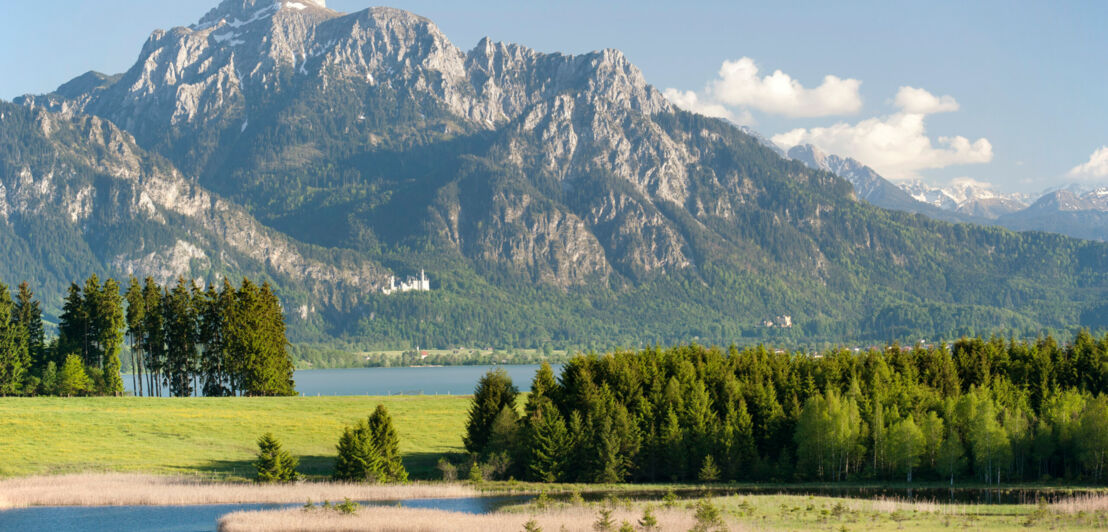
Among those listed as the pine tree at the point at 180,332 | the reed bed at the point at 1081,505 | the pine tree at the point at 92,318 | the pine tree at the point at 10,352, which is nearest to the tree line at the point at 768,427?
the reed bed at the point at 1081,505

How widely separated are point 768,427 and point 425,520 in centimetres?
3581

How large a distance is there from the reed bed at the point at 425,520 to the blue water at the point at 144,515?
2919 millimetres

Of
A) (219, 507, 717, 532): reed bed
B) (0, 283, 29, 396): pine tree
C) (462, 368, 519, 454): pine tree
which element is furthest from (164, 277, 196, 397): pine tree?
(219, 507, 717, 532): reed bed

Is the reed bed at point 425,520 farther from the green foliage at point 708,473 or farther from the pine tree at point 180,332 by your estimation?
the pine tree at point 180,332

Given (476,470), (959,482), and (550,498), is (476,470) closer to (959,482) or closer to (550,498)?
(550,498)

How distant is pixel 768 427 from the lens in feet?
297

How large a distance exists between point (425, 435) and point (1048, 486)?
56201 millimetres

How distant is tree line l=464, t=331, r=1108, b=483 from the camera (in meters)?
84.9

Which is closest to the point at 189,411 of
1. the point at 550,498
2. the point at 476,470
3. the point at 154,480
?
the point at 154,480

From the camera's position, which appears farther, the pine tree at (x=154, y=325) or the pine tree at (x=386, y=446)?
the pine tree at (x=154, y=325)

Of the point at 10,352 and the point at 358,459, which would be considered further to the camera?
the point at 10,352

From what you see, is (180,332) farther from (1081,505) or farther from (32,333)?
(1081,505)

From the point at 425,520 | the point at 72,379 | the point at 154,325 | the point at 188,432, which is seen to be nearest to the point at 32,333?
the point at 72,379

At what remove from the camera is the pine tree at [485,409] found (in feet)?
303
